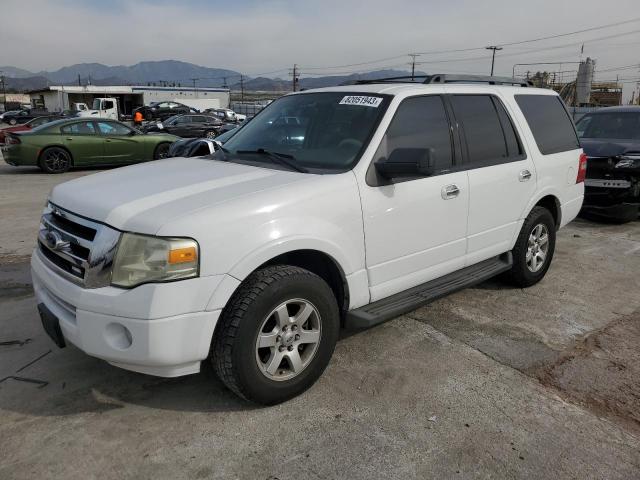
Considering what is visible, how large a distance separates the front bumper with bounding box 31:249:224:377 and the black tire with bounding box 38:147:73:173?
39.9 feet

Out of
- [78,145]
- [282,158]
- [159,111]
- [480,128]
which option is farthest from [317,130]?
[159,111]

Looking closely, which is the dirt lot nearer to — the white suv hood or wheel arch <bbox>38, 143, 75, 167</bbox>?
the white suv hood

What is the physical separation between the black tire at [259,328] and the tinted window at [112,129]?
12.7 metres

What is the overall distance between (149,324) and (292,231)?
88 centimetres

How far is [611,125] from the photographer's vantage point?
28.1 feet

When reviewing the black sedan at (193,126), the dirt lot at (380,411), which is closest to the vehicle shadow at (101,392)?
the dirt lot at (380,411)

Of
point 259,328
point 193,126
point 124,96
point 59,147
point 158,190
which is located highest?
point 124,96

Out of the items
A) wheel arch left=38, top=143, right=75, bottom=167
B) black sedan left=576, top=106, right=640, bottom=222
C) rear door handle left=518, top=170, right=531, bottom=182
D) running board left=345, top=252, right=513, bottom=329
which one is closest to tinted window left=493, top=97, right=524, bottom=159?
rear door handle left=518, top=170, right=531, bottom=182

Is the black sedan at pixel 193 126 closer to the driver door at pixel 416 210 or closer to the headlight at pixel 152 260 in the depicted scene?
the driver door at pixel 416 210

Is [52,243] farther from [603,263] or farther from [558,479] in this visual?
[603,263]

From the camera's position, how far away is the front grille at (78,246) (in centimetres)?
259

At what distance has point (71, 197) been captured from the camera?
3.03 m

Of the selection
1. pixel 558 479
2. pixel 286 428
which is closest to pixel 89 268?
pixel 286 428

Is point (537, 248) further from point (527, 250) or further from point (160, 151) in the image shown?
point (160, 151)
